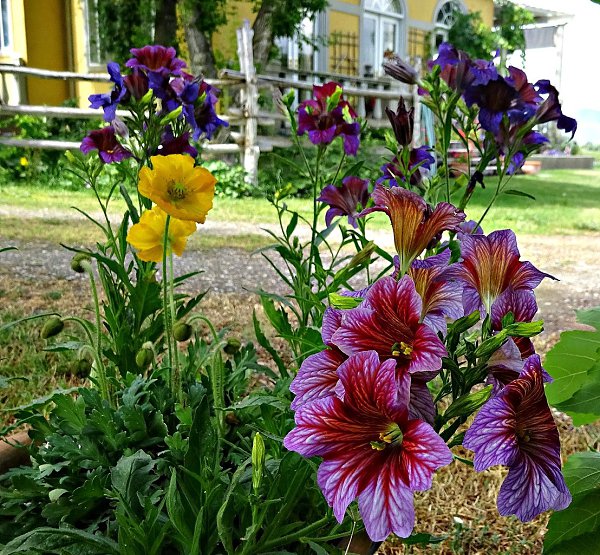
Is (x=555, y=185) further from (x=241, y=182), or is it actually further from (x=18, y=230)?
(x=18, y=230)

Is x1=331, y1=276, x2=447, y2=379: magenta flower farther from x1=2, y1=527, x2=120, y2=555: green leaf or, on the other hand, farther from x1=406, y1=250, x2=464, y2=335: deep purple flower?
x1=2, y1=527, x2=120, y2=555: green leaf

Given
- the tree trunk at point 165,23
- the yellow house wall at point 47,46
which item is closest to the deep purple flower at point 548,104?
the tree trunk at point 165,23

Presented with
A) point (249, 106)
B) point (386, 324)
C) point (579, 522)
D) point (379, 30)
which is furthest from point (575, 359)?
point (379, 30)

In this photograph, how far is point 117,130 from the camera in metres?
1.66

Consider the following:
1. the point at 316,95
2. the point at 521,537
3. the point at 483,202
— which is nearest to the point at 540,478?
the point at 521,537

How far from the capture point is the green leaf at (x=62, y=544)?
89cm

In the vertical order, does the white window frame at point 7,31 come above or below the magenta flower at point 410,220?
above

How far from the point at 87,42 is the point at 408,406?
10343 millimetres

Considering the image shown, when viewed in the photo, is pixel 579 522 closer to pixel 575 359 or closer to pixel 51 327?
pixel 575 359

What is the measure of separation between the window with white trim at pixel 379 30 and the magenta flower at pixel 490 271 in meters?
12.4

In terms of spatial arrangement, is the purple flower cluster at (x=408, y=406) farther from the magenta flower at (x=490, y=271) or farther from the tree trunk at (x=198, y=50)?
the tree trunk at (x=198, y=50)

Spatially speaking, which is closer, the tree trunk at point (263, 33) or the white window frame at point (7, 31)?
the tree trunk at point (263, 33)

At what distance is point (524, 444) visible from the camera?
68 centimetres

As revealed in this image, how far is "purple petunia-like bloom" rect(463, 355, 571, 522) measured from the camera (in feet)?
2.10
